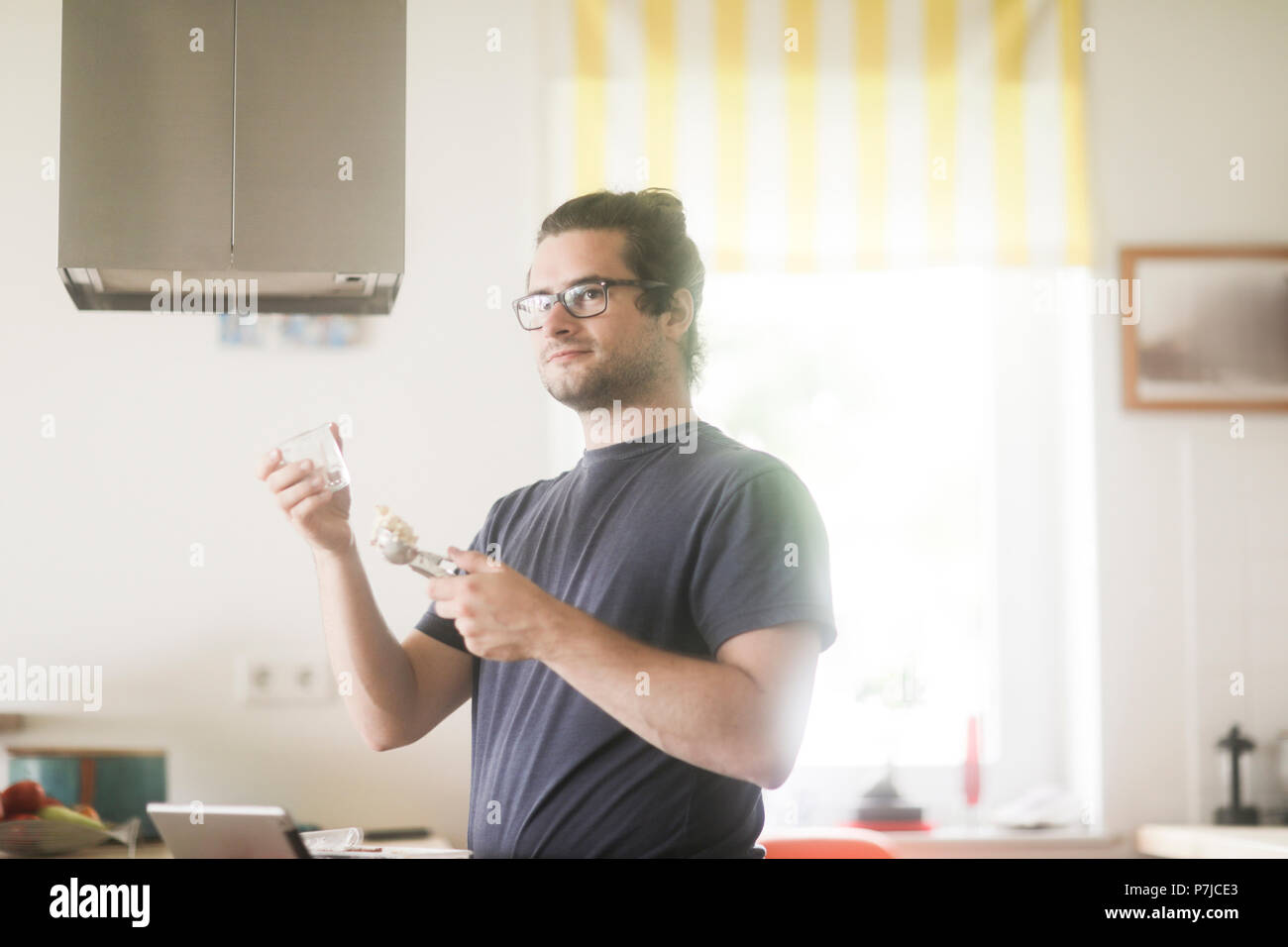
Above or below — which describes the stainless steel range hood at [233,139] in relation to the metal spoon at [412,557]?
above

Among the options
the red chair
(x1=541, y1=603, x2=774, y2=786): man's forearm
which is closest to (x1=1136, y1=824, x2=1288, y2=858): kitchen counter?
the red chair

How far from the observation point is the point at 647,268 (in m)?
1.39

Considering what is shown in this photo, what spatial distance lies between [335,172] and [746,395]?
103cm

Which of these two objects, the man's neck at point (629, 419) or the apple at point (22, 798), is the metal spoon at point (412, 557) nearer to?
the man's neck at point (629, 419)

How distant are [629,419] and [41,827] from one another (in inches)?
35.8

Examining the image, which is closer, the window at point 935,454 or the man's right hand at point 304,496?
the man's right hand at point 304,496

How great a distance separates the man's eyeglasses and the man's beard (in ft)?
0.19

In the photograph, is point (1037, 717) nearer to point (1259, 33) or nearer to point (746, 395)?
point (746, 395)

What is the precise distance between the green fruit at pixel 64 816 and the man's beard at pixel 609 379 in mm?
840

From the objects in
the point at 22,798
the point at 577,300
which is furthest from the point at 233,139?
the point at 22,798

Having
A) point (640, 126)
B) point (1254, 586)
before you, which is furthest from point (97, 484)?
point (1254, 586)

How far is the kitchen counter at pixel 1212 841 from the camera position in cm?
187

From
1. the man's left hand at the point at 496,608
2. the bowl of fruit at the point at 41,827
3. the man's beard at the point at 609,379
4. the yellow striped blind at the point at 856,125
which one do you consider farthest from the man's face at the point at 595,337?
the yellow striped blind at the point at 856,125
